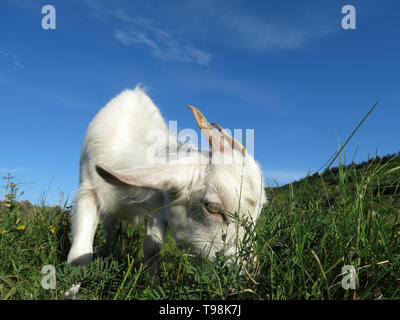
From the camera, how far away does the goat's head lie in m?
2.38

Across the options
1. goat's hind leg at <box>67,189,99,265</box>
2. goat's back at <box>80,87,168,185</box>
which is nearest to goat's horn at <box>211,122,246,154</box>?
goat's back at <box>80,87,168,185</box>

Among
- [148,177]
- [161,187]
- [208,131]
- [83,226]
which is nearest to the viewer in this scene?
[148,177]

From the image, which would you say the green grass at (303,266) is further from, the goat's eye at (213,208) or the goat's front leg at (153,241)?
the goat's front leg at (153,241)

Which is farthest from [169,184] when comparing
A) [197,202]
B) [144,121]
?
[144,121]

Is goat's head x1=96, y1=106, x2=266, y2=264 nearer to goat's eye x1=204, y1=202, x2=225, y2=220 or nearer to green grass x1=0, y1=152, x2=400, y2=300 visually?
goat's eye x1=204, y1=202, x2=225, y2=220

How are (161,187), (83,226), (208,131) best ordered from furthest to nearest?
(83,226)
(208,131)
(161,187)

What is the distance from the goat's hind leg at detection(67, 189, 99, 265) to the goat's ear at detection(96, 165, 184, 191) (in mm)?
1076

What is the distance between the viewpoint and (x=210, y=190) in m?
2.49

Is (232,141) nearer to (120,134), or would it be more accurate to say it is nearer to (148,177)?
(148,177)

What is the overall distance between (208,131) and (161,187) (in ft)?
2.28

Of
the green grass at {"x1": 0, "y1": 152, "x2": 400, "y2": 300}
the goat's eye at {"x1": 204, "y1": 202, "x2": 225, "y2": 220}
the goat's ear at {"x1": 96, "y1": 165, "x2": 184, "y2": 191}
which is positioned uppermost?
the goat's ear at {"x1": 96, "y1": 165, "x2": 184, "y2": 191}

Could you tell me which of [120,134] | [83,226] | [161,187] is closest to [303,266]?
[161,187]

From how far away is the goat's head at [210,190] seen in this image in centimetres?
238
